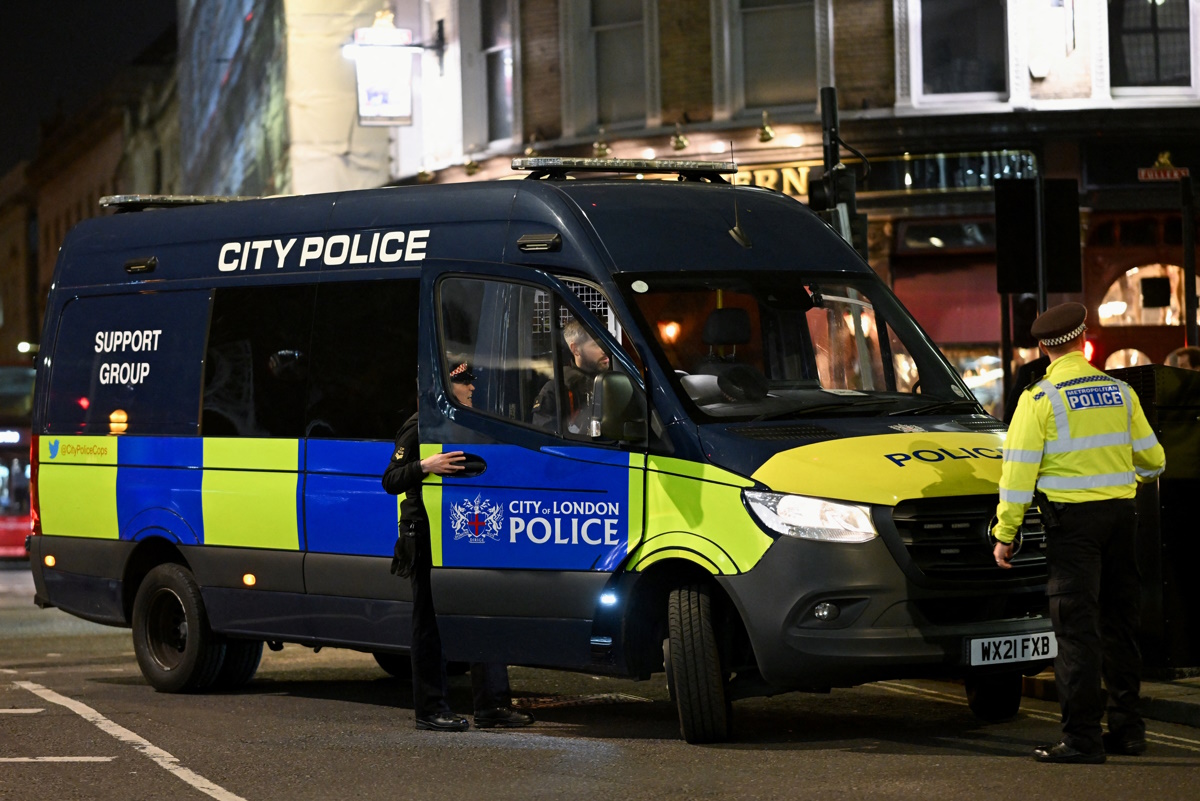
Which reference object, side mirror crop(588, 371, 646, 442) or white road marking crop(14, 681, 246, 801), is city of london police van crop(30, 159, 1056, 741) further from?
white road marking crop(14, 681, 246, 801)

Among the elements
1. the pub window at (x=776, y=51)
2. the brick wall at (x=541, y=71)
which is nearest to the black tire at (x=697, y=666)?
the pub window at (x=776, y=51)

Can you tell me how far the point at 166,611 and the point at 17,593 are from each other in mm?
11900

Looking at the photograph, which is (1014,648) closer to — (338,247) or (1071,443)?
(1071,443)

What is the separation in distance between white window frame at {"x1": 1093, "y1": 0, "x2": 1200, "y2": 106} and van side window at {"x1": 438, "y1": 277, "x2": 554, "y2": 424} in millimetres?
13170

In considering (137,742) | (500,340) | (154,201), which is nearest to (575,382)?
(500,340)

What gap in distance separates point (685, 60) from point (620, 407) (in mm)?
14337

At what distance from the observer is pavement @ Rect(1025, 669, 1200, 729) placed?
9352 millimetres

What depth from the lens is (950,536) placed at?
833cm

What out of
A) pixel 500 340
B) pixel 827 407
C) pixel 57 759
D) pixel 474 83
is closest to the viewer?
pixel 57 759

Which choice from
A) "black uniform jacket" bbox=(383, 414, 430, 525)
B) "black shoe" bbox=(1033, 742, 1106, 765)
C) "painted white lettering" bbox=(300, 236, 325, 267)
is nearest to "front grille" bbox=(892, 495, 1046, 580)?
"black shoe" bbox=(1033, 742, 1106, 765)

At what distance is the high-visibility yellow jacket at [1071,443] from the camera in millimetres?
8023

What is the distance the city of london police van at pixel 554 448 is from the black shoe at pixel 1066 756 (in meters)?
0.50

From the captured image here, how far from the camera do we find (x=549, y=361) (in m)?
9.20

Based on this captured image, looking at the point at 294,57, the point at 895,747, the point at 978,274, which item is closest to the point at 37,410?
the point at 895,747
